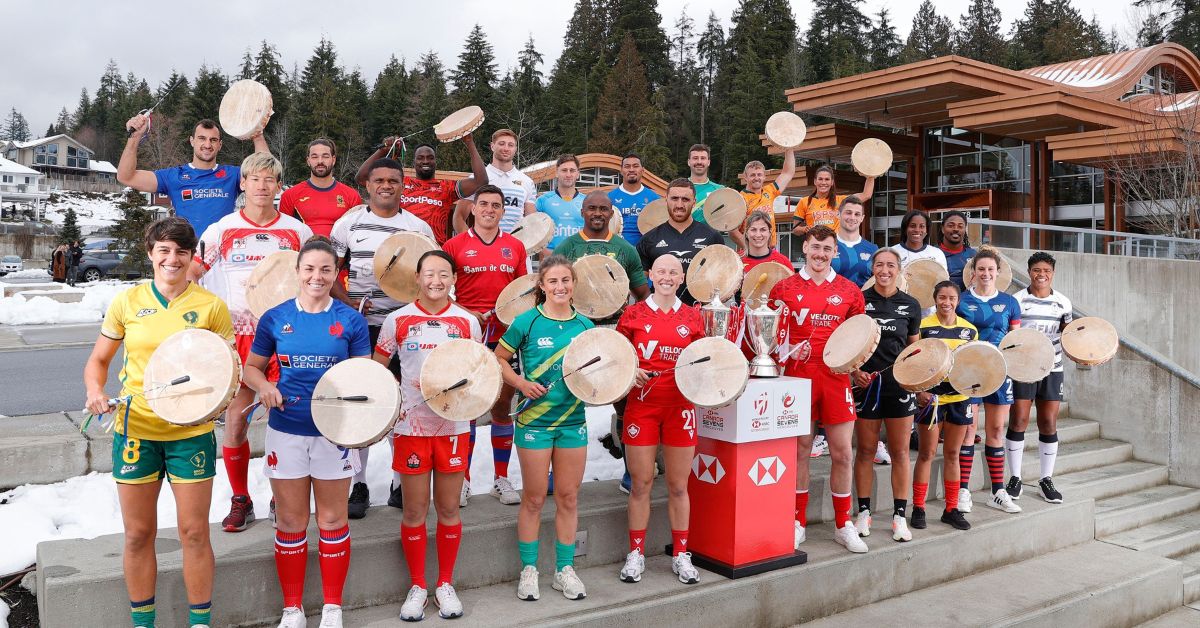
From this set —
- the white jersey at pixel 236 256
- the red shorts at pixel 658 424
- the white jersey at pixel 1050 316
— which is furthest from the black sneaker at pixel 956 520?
the white jersey at pixel 236 256

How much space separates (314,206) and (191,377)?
211 cm

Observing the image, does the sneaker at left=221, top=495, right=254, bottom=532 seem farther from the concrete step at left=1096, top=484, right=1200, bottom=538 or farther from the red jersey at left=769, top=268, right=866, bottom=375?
the concrete step at left=1096, top=484, right=1200, bottom=538

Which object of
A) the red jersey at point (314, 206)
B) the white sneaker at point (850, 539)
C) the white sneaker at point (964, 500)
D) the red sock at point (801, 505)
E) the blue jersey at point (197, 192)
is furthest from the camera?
the white sneaker at point (964, 500)

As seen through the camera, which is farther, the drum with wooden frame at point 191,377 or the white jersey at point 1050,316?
the white jersey at point 1050,316

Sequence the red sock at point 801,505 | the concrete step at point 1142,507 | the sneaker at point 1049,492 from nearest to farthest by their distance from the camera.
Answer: the red sock at point 801,505, the sneaker at point 1049,492, the concrete step at point 1142,507

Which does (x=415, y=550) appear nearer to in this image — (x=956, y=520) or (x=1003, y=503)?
(x=956, y=520)

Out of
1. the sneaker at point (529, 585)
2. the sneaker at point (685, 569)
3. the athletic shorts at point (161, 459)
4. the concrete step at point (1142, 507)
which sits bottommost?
the concrete step at point (1142, 507)

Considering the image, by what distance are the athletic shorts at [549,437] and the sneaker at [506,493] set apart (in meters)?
0.82

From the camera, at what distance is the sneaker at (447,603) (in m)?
4.11

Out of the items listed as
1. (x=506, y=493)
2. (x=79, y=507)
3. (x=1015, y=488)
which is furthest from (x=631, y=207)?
(x=79, y=507)

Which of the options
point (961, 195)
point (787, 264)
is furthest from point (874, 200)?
point (787, 264)

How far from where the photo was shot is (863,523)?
5.82 m

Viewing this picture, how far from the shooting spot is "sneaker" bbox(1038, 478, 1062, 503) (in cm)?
702

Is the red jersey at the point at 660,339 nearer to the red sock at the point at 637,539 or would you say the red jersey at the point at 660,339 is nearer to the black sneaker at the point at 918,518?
the red sock at the point at 637,539
